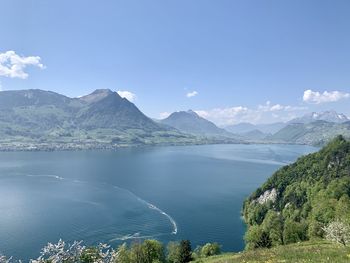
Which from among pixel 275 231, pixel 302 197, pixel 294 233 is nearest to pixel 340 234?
pixel 294 233

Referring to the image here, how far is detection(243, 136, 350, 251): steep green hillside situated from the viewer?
110 m

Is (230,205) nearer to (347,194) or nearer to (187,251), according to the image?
(347,194)

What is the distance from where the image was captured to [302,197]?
15912cm

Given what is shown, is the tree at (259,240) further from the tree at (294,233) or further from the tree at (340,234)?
the tree at (340,234)

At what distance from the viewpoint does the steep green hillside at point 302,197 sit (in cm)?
10975

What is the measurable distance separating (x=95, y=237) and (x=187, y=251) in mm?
62638

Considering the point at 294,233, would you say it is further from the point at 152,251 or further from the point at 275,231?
the point at 152,251

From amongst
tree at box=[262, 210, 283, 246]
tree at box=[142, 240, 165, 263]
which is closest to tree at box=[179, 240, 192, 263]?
tree at box=[142, 240, 165, 263]

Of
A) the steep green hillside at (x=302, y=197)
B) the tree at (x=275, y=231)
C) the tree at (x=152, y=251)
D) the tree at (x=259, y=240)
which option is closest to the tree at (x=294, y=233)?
the steep green hillside at (x=302, y=197)

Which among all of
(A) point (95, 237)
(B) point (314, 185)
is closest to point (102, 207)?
(A) point (95, 237)

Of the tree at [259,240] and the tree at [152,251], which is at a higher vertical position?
the tree at [259,240]

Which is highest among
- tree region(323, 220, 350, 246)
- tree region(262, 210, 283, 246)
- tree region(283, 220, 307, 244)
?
tree region(323, 220, 350, 246)

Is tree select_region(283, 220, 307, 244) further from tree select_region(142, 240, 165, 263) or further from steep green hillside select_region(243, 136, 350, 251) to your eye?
tree select_region(142, 240, 165, 263)

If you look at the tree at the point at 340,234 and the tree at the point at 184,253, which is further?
the tree at the point at 184,253
